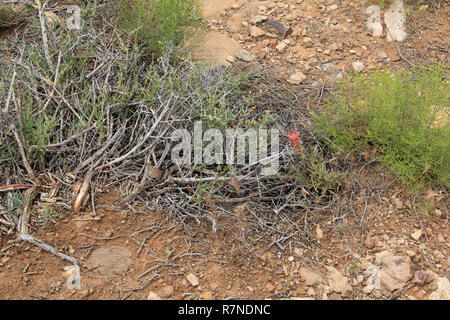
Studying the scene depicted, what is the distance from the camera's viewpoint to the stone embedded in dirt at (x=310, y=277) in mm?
2332

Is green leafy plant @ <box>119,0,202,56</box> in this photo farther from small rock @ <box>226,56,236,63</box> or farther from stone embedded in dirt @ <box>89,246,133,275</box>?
stone embedded in dirt @ <box>89,246,133,275</box>

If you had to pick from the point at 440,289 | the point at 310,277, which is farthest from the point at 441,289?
the point at 310,277

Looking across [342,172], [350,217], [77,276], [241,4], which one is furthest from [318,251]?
[241,4]

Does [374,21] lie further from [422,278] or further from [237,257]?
[237,257]

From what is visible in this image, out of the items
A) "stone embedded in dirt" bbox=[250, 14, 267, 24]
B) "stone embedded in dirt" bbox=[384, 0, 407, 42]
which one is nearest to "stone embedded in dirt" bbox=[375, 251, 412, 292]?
"stone embedded in dirt" bbox=[384, 0, 407, 42]

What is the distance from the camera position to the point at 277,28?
157 inches

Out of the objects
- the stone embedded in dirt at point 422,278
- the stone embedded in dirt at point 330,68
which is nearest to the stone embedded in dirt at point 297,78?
the stone embedded in dirt at point 330,68

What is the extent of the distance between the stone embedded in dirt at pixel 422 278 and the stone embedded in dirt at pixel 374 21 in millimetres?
2373

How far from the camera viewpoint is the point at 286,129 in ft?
10.1

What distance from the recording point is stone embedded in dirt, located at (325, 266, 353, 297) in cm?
230

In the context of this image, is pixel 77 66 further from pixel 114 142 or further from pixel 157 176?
pixel 157 176

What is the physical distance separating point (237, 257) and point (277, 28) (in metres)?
2.40

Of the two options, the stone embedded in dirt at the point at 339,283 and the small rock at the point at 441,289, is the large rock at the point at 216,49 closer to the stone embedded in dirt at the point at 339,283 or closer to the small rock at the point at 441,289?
the stone embedded in dirt at the point at 339,283

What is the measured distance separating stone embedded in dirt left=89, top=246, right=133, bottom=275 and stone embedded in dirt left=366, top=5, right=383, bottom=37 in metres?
2.96
